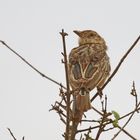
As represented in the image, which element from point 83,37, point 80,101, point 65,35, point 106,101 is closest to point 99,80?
point 80,101

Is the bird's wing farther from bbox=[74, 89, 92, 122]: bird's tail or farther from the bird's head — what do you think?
the bird's head

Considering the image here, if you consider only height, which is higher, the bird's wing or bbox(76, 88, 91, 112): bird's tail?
the bird's wing

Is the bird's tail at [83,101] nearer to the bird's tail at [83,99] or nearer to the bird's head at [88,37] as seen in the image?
the bird's tail at [83,99]

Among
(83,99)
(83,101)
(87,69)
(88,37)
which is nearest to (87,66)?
(87,69)

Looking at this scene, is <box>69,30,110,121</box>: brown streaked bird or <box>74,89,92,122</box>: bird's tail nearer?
<box>74,89,92,122</box>: bird's tail

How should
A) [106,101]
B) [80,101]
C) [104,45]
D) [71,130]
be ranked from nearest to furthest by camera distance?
[71,130], [106,101], [80,101], [104,45]

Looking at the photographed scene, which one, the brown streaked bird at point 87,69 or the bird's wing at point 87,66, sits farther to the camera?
the bird's wing at point 87,66

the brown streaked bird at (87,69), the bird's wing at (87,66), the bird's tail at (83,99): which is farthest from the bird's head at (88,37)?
the bird's tail at (83,99)

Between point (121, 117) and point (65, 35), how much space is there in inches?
49.8

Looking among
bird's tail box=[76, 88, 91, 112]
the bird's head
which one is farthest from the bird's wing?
the bird's head

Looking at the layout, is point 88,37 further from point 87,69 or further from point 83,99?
point 83,99

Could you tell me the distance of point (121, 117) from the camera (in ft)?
13.6

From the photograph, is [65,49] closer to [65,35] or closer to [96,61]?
[65,35]

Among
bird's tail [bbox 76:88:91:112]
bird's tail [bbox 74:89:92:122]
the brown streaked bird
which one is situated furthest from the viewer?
the brown streaked bird
